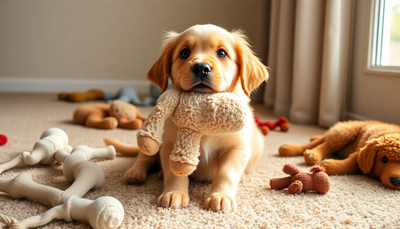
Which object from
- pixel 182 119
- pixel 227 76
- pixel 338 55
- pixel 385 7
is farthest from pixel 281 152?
pixel 385 7

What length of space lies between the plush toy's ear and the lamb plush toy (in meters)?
0.71

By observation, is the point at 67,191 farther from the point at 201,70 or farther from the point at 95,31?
the point at 95,31

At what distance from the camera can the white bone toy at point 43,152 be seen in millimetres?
1428

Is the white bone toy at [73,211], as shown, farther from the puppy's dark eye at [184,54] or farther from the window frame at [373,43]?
the window frame at [373,43]

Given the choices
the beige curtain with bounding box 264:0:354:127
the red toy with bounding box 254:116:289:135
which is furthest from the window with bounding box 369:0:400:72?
the red toy with bounding box 254:116:289:135

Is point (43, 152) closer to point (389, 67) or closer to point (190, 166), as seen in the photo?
point (190, 166)

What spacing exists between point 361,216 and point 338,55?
67.6 inches

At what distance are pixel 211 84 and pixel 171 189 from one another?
0.38 metres

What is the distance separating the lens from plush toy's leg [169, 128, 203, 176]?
0.99m

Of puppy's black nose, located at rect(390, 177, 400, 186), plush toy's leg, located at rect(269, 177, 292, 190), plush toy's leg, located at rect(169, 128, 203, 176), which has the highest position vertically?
plush toy's leg, located at rect(169, 128, 203, 176)

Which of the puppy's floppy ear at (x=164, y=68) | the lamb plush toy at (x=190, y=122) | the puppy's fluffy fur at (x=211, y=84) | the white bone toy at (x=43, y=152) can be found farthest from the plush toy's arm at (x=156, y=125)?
the white bone toy at (x=43, y=152)

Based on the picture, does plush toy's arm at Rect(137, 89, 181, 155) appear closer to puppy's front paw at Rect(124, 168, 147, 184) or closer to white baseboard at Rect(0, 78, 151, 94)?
puppy's front paw at Rect(124, 168, 147, 184)

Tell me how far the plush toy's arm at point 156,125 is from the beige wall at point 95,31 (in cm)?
386

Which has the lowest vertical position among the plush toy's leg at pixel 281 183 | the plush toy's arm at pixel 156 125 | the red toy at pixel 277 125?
the red toy at pixel 277 125
